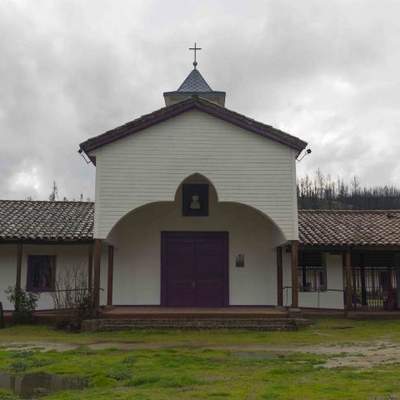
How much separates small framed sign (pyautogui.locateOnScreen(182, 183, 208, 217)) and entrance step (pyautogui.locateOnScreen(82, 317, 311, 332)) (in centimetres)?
488

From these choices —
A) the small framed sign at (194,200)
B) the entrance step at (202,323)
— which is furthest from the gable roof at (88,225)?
the entrance step at (202,323)

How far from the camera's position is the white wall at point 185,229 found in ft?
67.3

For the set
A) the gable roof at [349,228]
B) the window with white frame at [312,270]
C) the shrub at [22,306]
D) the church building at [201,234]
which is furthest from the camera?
the window with white frame at [312,270]

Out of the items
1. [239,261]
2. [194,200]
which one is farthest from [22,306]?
[239,261]

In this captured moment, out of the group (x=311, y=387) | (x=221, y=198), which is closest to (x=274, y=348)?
(x=311, y=387)

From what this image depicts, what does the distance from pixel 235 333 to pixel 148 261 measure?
19.0 feet

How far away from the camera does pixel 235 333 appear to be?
621 inches

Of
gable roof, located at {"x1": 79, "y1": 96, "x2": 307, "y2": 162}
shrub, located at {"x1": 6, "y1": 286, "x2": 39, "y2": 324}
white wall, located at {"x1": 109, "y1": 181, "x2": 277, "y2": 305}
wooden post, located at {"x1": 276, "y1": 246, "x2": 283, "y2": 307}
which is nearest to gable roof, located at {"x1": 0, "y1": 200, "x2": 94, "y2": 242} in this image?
white wall, located at {"x1": 109, "y1": 181, "x2": 277, "y2": 305}

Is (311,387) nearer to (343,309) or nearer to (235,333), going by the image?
(235,333)

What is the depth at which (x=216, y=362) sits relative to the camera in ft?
35.3

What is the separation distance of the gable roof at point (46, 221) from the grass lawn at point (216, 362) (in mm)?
3746

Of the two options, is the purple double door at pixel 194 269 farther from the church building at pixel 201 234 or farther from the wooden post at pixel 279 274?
the wooden post at pixel 279 274

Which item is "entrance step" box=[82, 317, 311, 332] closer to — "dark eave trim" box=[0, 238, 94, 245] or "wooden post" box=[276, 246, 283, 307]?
"wooden post" box=[276, 246, 283, 307]

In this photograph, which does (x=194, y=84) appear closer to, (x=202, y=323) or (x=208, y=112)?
(x=208, y=112)
